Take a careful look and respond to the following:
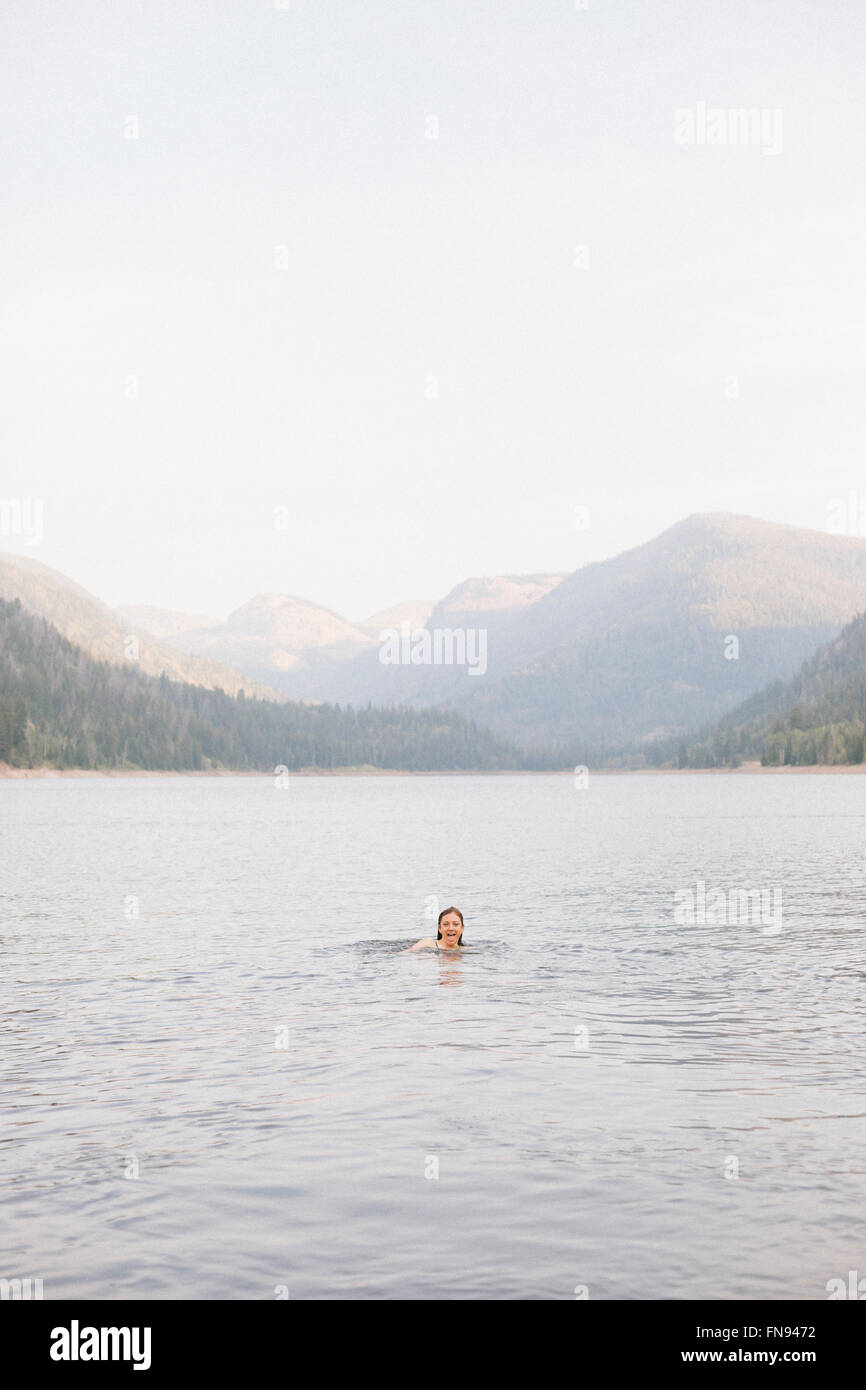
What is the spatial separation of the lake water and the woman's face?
2.53 ft

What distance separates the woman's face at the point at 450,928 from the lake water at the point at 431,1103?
2.53ft

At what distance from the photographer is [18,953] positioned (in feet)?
123

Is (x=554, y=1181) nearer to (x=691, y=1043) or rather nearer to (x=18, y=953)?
(x=691, y=1043)

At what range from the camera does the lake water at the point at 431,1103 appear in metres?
13.4

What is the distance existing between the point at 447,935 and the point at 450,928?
1.61ft

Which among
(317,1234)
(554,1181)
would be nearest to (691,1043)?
(554,1181)

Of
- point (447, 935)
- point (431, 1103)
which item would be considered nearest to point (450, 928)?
point (447, 935)

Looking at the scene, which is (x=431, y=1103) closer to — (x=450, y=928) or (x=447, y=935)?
(x=450, y=928)

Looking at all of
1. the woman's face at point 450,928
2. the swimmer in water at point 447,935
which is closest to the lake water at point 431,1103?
the swimmer in water at point 447,935

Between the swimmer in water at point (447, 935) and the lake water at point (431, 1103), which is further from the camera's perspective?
the swimmer in water at point (447, 935)

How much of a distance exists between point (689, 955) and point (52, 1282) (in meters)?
26.9

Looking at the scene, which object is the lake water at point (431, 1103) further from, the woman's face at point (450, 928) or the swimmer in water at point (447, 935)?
the woman's face at point (450, 928)

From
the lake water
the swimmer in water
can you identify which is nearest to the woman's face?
the swimmer in water
